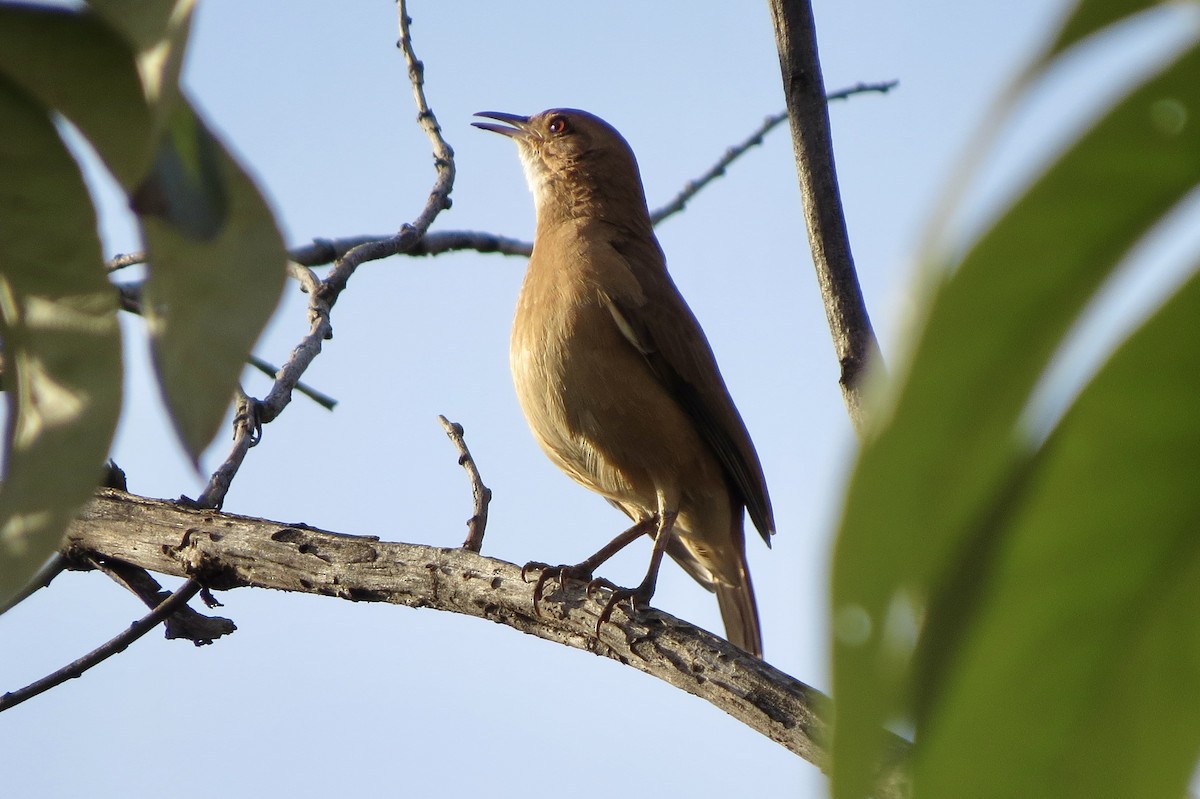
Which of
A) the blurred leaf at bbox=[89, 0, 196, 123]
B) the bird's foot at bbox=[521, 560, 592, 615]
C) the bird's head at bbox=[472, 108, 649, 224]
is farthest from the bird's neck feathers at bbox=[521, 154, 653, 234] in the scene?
the blurred leaf at bbox=[89, 0, 196, 123]

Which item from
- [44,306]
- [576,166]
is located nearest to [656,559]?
[576,166]

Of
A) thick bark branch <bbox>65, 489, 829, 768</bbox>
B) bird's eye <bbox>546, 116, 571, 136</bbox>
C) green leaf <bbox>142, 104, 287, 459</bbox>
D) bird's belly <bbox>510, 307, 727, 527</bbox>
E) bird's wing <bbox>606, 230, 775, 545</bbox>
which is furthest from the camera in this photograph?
bird's eye <bbox>546, 116, 571, 136</bbox>

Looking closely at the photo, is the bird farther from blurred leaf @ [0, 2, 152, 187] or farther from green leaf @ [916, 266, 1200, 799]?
green leaf @ [916, 266, 1200, 799]

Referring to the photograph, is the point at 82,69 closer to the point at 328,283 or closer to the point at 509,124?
the point at 328,283

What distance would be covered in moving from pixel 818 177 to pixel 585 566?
7.19 feet

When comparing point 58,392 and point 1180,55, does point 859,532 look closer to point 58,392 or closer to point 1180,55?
point 1180,55

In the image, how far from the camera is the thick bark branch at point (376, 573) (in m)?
3.75

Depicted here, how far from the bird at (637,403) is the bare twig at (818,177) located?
176cm

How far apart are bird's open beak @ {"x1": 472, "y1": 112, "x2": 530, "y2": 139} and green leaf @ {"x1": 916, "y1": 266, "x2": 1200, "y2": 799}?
708cm

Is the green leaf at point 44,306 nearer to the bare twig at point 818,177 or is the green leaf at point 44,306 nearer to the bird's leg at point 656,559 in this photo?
the bare twig at point 818,177

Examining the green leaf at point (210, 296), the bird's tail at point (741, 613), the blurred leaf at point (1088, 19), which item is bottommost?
the blurred leaf at point (1088, 19)

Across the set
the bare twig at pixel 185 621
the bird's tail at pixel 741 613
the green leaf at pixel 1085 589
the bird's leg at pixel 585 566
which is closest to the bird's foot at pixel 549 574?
the bird's leg at pixel 585 566

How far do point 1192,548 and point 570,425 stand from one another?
4931mm

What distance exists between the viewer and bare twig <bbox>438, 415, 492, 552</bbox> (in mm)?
4277
